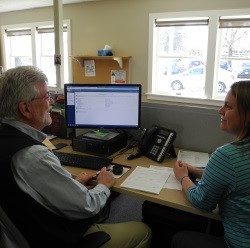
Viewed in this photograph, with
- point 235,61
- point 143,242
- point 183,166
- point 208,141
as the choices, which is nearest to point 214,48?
point 235,61

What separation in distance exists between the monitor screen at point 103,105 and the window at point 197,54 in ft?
8.93

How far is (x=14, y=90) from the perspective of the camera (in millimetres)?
1052

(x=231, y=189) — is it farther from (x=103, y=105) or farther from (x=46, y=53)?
(x=46, y=53)

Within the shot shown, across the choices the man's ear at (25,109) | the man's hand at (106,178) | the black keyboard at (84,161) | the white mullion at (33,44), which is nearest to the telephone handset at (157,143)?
the black keyboard at (84,161)

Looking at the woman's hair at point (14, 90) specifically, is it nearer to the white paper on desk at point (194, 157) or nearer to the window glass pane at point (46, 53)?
the white paper on desk at point (194, 157)

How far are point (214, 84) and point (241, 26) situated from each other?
891 millimetres

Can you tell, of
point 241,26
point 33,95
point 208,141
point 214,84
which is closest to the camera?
point 33,95

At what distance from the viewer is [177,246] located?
4.03 feet

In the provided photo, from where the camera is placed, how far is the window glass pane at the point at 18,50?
20.3 feet

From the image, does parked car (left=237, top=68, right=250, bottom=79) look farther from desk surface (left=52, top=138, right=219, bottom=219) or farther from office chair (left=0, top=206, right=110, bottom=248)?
office chair (left=0, top=206, right=110, bottom=248)

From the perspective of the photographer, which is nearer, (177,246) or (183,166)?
(177,246)

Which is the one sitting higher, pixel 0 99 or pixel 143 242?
pixel 0 99

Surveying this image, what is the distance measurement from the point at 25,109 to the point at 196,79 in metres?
3.80

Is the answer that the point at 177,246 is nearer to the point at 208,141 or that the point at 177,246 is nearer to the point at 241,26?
the point at 208,141
